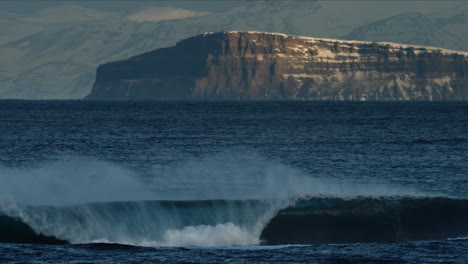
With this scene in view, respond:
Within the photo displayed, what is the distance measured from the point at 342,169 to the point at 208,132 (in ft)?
131

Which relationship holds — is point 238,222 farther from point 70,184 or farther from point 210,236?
point 70,184

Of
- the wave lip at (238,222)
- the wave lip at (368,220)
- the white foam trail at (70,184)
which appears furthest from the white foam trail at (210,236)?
the white foam trail at (70,184)

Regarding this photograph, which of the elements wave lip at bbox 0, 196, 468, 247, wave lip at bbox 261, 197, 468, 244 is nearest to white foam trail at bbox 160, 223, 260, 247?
wave lip at bbox 0, 196, 468, 247

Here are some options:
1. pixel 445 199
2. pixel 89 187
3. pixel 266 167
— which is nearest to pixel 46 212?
pixel 89 187

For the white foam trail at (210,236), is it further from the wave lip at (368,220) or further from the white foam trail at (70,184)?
the white foam trail at (70,184)

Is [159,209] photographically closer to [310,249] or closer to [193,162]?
[310,249]

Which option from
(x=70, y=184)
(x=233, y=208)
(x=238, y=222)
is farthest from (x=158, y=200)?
(x=70, y=184)

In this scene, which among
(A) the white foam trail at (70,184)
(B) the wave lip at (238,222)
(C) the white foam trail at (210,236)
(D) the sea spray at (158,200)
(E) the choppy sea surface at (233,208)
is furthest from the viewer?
(A) the white foam trail at (70,184)

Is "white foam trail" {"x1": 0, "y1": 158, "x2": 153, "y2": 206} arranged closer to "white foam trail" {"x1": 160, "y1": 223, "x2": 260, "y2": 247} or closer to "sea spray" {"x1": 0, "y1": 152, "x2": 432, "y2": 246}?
"sea spray" {"x1": 0, "y1": 152, "x2": 432, "y2": 246}

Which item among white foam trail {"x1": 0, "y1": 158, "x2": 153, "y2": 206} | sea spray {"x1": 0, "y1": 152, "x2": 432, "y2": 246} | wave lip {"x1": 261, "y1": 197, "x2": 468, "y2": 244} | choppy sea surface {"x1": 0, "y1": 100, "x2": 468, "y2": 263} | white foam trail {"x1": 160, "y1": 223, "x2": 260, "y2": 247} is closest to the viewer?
Result: choppy sea surface {"x1": 0, "y1": 100, "x2": 468, "y2": 263}

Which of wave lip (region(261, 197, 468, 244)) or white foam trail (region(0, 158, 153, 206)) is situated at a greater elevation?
white foam trail (region(0, 158, 153, 206))

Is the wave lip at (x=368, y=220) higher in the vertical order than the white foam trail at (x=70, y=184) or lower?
lower

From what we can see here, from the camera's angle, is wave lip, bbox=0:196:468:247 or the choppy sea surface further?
wave lip, bbox=0:196:468:247

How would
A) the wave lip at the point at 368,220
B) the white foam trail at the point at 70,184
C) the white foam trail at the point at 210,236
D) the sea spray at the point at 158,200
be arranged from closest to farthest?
the white foam trail at the point at 210,236
the sea spray at the point at 158,200
the wave lip at the point at 368,220
the white foam trail at the point at 70,184
